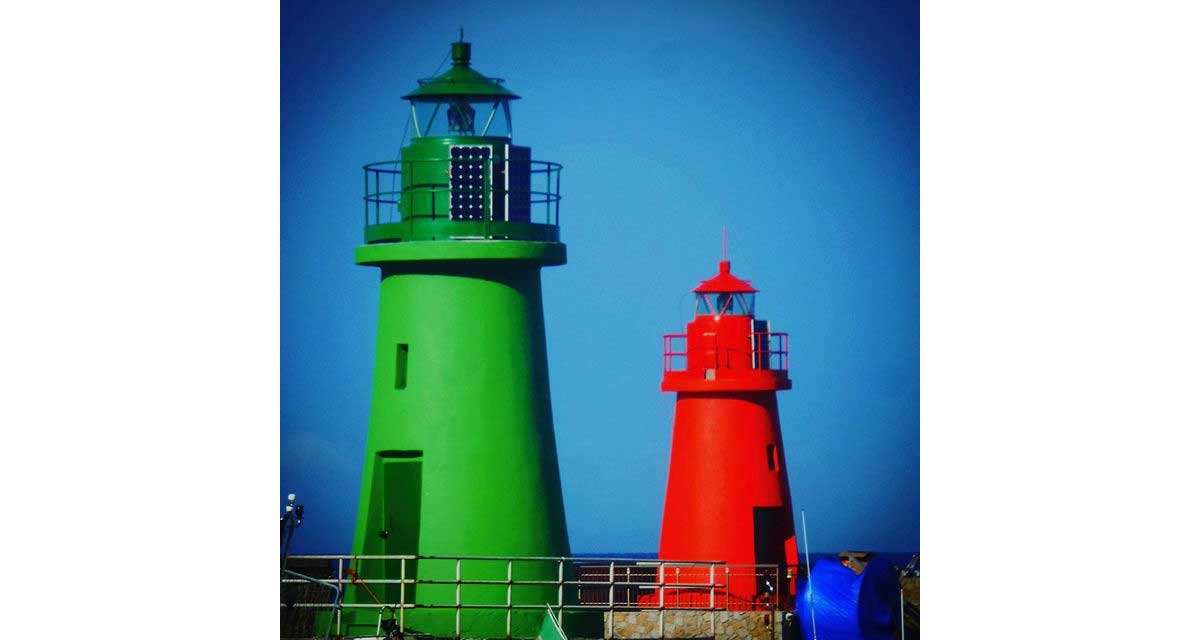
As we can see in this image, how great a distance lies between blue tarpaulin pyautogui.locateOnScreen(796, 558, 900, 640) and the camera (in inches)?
617

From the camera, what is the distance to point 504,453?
14648 mm

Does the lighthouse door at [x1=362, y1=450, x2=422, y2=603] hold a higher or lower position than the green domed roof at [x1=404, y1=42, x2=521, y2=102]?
lower

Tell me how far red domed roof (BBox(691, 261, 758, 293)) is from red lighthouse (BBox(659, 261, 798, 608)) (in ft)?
1.38

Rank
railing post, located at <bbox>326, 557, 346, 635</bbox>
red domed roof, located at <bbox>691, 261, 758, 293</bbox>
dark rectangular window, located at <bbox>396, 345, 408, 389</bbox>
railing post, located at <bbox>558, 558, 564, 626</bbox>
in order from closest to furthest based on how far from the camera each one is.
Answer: railing post, located at <bbox>326, 557, 346, 635</bbox> → railing post, located at <bbox>558, 558, 564, 626</bbox> → dark rectangular window, located at <bbox>396, 345, 408, 389</bbox> → red domed roof, located at <bbox>691, 261, 758, 293</bbox>

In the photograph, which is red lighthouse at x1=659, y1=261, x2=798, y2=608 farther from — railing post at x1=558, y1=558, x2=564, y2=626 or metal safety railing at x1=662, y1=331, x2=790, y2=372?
railing post at x1=558, y1=558, x2=564, y2=626

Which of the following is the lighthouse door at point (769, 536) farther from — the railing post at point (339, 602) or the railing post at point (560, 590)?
the railing post at point (339, 602)

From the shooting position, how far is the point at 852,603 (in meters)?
15.7

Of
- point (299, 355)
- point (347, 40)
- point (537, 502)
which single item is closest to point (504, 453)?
point (537, 502)

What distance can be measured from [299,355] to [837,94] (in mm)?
3573

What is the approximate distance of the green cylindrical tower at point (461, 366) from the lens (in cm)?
1455

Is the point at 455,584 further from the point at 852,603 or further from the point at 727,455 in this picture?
the point at 727,455

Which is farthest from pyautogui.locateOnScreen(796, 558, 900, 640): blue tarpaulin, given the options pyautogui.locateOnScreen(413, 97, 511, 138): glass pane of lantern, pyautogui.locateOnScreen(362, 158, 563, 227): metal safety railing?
pyautogui.locateOnScreen(413, 97, 511, 138): glass pane of lantern

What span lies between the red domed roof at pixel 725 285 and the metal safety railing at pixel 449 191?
5.23 ft
